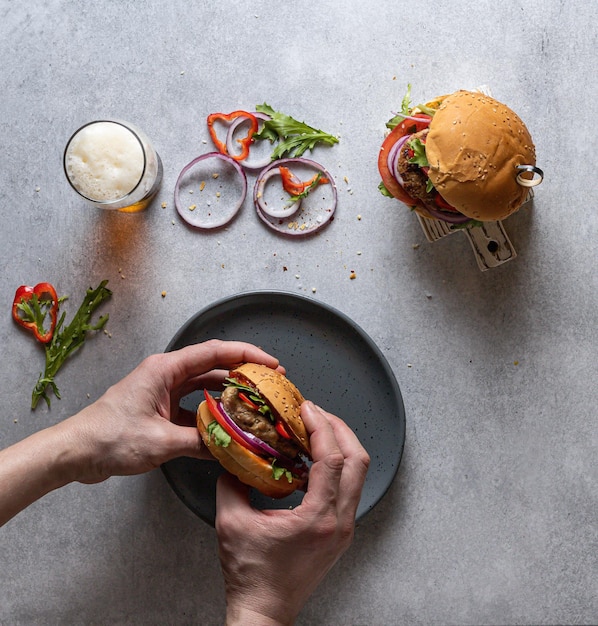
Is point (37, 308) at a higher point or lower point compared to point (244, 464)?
higher

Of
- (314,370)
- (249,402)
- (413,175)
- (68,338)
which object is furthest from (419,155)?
(68,338)

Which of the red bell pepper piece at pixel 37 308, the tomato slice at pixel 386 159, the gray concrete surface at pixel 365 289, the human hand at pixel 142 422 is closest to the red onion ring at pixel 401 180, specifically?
the tomato slice at pixel 386 159

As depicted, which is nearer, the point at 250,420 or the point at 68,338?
the point at 250,420

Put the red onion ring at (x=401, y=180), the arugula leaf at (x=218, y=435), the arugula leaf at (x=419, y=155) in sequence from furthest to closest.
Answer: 1. the red onion ring at (x=401, y=180)
2. the arugula leaf at (x=419, y=155)
3. the arugula leaf at (x=218, y=435)

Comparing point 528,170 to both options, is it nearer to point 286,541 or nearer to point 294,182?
point 294,182

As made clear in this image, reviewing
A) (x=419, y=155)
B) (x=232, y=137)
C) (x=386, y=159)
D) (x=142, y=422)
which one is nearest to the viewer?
(x=142, y=422)

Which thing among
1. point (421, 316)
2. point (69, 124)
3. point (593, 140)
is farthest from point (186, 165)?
point (593, 140)

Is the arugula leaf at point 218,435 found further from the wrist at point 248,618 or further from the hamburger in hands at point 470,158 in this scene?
the hamburger in hands at point 470,158
